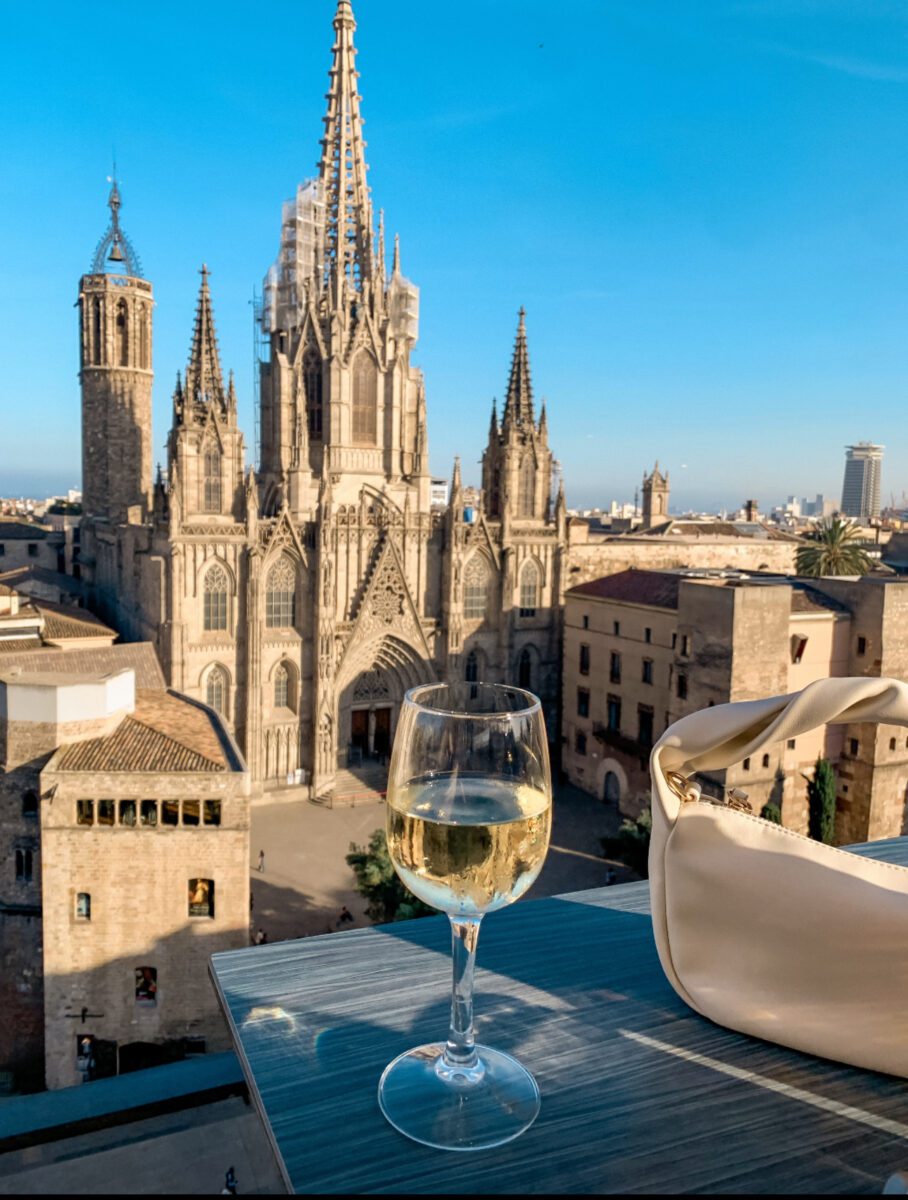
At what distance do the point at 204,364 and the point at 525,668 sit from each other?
17.0m

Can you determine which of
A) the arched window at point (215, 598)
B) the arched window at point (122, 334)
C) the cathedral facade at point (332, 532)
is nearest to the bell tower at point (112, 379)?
the arched window at point (122, 334)

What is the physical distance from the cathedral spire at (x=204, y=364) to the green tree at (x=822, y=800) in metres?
22.7

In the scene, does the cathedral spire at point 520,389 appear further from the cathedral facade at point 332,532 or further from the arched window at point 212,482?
the arched window at point 212,482

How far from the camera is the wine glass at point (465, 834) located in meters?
2.25

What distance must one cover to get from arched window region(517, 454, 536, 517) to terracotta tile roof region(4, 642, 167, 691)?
56.1ft

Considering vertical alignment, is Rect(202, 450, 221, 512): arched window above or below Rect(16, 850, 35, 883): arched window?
above

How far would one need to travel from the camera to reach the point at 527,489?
36.5 metres

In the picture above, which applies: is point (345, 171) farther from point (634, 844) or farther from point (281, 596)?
point (634, 844)

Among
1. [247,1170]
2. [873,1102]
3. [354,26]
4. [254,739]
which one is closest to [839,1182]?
[873,1102]

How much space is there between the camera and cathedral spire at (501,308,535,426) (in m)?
37.0

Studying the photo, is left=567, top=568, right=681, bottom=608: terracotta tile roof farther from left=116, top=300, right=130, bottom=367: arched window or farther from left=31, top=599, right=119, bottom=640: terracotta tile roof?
left=116, top=300, right=130, bottom=367: arched window

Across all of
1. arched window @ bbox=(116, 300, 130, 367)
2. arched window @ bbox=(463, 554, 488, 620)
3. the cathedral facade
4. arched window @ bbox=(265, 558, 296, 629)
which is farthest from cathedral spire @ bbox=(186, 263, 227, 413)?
arched window @ bbox=(116, 300, 130, 367)

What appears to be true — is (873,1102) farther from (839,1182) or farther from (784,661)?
(784,661)

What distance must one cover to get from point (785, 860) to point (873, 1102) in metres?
0.59
